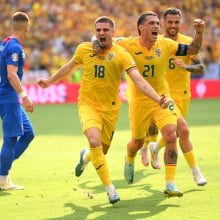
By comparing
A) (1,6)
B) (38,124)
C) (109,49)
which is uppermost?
(1,6)

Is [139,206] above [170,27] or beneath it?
beneath

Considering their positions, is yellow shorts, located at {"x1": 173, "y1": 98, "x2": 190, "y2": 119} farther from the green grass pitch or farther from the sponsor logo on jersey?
the sponsor logo on jersey

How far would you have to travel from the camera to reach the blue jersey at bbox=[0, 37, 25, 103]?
7.74 meters

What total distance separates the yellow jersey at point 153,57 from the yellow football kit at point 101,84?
1.60 feet

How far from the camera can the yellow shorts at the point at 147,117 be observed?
751 cm

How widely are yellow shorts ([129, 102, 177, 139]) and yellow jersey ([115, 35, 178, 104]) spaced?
0.13m

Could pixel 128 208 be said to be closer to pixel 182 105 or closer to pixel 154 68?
pixel 154 68

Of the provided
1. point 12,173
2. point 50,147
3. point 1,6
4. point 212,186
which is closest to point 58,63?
point 1,6

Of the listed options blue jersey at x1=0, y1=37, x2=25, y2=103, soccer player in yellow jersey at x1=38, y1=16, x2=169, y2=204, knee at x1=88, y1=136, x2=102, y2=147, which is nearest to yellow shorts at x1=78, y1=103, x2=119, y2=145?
soccer player in yellow jersey at x1=38, y1=16, x2=169, y2=204

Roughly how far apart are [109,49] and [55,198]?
6.58ft

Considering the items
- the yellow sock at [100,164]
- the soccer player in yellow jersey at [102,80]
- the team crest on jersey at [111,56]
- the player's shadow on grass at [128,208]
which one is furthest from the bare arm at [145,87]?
the player's shadow on grass at [128,208]

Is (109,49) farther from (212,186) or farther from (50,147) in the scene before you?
(50,147)

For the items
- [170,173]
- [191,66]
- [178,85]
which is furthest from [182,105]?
[170,173]

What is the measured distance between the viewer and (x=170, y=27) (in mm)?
8828
